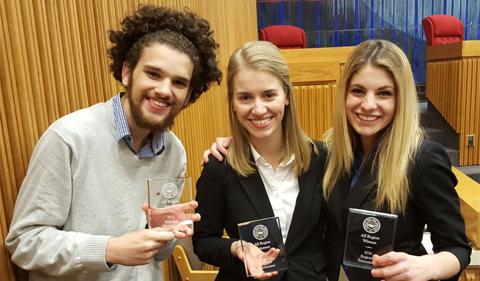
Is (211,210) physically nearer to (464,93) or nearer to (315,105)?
(315,105)

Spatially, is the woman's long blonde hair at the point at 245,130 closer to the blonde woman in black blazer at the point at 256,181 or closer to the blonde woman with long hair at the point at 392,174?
the blonde woman in black blazer at the point at 256,181

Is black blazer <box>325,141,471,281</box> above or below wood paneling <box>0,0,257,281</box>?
below

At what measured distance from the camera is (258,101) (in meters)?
1.47

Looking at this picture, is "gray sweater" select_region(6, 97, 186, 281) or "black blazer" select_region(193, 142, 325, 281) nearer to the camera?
"gray sweater" select_region(6, 97, 186, 281)

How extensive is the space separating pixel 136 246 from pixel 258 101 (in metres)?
0.66

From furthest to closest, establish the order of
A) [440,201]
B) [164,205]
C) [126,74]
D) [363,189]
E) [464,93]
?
[464,93] → [126,74] → [363,189] → [440,201] → [164,205]

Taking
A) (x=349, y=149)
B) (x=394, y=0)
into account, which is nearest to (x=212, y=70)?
(x=349, y=149)

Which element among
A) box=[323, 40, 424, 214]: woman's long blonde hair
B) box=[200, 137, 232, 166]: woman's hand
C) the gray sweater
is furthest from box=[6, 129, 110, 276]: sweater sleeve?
box=[323, 40, 424, 214]: woman's long blonde hair

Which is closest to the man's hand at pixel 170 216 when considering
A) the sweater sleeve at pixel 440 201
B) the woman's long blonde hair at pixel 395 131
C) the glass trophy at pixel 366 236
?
the glass trophy at pixel 366 236

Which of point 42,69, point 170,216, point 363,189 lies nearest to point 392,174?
point 363,189

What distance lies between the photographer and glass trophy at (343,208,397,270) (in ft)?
4.11

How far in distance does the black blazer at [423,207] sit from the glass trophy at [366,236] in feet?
0.30

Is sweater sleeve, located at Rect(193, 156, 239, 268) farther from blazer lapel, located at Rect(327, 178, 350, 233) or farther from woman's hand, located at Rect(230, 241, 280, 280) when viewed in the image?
blazer lapel, located at Rect(327, 178, 350, 233)

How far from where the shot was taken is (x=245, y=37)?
601 cm
